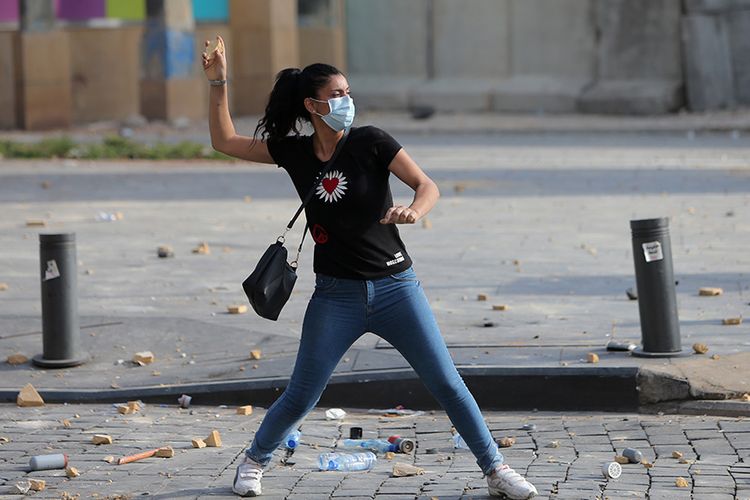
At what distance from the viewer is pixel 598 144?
21.7 m

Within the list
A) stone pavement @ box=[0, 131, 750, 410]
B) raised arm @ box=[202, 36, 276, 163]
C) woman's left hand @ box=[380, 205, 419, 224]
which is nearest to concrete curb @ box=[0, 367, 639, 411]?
stone pavement @ box=[0, 131, 750, 410]

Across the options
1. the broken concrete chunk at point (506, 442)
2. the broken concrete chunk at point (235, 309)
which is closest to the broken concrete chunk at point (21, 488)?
the broken concrete chunk at point (506, 442)

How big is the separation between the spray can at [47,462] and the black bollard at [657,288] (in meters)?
3.17

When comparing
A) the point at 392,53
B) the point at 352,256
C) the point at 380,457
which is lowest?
A: the point at 380,457

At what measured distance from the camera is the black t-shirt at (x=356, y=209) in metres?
5.46

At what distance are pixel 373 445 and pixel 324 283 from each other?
4.26 feet

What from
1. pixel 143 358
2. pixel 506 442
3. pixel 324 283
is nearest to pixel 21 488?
pixel 324 283

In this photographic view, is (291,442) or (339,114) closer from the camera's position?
(339,114)

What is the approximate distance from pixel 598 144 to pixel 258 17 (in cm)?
787

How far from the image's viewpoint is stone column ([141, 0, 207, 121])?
82.2 ft

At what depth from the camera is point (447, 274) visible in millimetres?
10539

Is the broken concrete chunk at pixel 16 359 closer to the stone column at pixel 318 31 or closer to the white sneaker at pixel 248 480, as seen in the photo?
the white sneaker at pixel 248 480

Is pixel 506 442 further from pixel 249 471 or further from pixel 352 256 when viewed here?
pixel 352 256

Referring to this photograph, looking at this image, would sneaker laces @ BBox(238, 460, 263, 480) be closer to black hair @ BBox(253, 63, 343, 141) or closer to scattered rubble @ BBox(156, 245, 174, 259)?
black hair @ BBox(253, 63, 343, 141)
